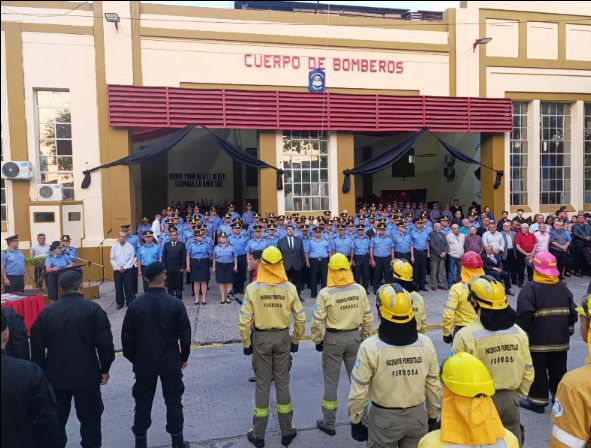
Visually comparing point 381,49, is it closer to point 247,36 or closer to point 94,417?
point 247,36

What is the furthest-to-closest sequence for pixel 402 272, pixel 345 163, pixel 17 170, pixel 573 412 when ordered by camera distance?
pixel 345 163 → pixel 17 170 → pixel 402 272 → pixel 573 412

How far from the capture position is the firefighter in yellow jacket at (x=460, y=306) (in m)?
5.46

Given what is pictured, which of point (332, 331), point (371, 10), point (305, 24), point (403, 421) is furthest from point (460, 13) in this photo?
point (403, 421)

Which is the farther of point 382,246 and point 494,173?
point 494,173

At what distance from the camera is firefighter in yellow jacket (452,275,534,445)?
3.69 meters

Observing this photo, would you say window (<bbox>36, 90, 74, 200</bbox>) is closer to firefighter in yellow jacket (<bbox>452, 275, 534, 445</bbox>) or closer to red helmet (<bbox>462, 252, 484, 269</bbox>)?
red helmet (<bbox>462, 252, 484, 269</bbox>)

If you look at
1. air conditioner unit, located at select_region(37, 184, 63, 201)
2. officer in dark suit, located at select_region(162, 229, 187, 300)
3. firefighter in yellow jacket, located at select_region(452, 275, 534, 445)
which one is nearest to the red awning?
air conditioner unit, located at select_region(37, 184, 63, 201)

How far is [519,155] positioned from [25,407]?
59.4 ft

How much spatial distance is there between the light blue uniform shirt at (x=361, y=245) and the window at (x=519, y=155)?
8439 mm

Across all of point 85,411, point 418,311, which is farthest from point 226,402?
point 418,311

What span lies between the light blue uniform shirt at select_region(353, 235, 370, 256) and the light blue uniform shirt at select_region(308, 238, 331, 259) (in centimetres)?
73

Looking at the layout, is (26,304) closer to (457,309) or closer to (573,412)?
(457,309)

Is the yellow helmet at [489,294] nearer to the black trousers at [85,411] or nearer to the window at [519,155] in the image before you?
the black trousers at [85,411]

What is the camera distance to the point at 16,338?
179 inches
